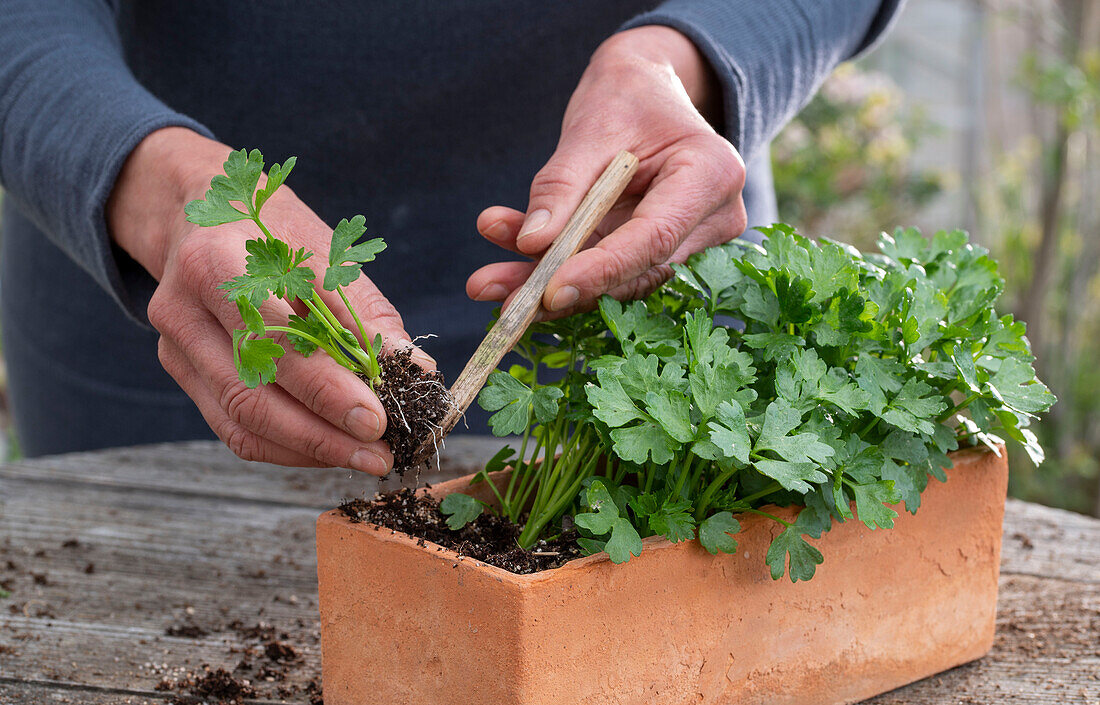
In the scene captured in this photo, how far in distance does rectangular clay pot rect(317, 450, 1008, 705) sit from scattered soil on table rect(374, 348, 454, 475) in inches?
3.8

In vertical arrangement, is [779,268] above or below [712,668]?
above

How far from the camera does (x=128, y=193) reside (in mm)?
1153

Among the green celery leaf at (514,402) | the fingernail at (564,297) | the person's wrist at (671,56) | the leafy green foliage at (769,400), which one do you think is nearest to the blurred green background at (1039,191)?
the person's wrist at (671,56)

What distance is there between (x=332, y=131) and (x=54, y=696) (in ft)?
3.55

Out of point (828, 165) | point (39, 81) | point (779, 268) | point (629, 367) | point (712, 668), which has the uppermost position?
point (828, 165)

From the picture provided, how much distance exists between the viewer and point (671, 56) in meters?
1.37

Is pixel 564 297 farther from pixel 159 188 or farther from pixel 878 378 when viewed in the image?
pixel 159 188

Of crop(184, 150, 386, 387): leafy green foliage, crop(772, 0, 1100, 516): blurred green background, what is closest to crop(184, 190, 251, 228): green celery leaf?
crop(184, 150, 386, 387): leafy green foliage

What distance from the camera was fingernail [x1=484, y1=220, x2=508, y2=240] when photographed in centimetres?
113

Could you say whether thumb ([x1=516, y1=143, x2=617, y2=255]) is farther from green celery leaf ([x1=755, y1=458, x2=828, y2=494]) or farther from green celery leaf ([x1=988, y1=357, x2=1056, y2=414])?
green celery leaf ([x1=988, y1=357, x2=1056, y2=414])

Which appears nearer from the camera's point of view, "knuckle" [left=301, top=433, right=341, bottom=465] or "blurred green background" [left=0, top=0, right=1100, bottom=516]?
"knuckle" [left=301, top=433, right=341, bottom=465]

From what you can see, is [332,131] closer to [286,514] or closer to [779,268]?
[286,514]

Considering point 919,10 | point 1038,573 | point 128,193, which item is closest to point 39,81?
point 128,193

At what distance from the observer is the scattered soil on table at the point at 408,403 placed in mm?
905
